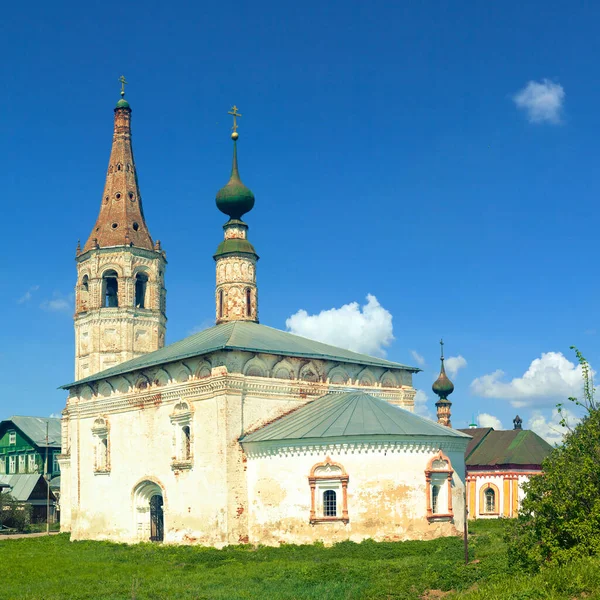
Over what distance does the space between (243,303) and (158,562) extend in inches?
366

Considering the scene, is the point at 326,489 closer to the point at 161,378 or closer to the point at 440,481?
the point at 440,481

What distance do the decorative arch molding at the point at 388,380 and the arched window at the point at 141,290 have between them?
548 inches

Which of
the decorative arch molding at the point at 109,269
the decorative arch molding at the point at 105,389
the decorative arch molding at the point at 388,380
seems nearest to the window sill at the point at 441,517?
the decorative arch molding at the point at 388,380

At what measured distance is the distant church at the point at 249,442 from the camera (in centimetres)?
2178

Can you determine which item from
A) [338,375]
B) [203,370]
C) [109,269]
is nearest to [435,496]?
[338,375]

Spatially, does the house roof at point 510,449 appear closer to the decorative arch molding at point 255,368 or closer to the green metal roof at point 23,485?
the decorative arch molding at point 255,368

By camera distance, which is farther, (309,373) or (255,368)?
(309,373)

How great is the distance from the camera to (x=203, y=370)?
24.6 metres

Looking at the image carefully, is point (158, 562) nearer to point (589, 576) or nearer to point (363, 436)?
point (363, 436)

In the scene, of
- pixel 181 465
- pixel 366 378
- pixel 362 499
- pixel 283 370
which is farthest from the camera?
pixel 366 378

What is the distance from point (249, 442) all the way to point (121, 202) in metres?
18.1

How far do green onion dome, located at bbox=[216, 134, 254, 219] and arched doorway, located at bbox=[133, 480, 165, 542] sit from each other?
904 cm

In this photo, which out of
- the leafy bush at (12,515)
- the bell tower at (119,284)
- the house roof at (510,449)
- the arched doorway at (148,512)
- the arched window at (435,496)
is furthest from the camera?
the leafy bush at (12,515)

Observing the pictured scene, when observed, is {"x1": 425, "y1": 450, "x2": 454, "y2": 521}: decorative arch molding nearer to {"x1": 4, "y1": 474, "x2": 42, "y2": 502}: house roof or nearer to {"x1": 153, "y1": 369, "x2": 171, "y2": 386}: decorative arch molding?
{"x1": 153, "y1": 369, "x2": 171, "y2": 386}: decorative arch molding
